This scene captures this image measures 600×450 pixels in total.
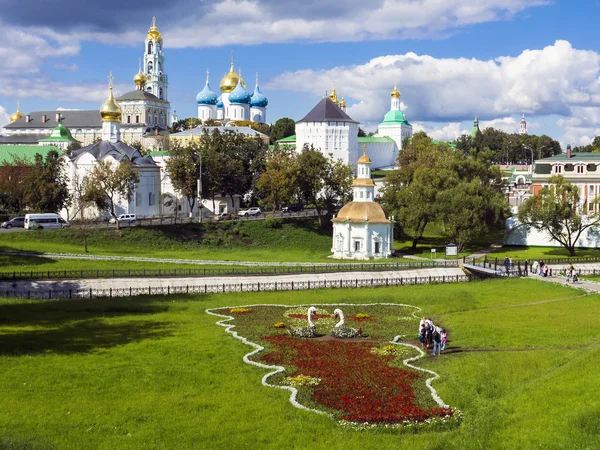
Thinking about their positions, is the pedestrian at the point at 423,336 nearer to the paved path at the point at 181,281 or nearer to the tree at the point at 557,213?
the paved path at the point at 181,281

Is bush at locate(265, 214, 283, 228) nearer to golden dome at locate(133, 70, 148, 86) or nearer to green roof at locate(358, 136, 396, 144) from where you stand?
green roof at locate(358, 136, 396, 144)

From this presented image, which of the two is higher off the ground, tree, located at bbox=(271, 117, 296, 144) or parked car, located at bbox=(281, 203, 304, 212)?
tree, located at bbox=(271, 117, 296, 144)

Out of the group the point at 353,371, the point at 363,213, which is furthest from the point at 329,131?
the point at 353,371

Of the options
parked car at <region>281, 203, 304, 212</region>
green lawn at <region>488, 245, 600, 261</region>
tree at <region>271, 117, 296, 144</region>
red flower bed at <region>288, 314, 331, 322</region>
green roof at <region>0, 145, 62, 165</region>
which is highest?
tree at <region>271, 117, 296, 144</region>

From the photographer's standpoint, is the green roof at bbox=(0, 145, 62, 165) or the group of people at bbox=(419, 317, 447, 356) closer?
the group of people at bbox=(419, 317, 447, 356)

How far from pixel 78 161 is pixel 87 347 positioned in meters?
50.6

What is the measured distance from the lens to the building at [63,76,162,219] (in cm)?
7412

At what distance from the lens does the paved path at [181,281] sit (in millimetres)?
42312

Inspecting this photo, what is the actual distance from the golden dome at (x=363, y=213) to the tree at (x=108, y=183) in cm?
1874

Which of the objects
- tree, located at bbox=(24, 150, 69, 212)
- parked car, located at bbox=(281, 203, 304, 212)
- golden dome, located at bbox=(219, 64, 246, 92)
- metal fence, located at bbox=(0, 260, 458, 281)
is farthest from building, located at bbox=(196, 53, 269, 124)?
metal fence, located at bbox=(0, 260, 458, 281)

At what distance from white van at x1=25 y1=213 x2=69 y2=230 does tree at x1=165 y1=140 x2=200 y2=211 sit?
44.4 ft

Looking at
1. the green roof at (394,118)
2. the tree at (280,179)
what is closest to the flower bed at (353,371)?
the tree at (280,179)

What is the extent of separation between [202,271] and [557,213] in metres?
32.7

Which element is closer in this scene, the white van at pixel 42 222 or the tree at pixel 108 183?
the white van at pixel 42 222
